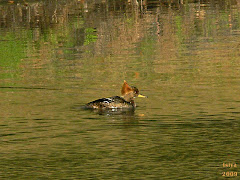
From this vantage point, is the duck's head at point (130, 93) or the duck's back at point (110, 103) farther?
the duck's head at point (130, 93)

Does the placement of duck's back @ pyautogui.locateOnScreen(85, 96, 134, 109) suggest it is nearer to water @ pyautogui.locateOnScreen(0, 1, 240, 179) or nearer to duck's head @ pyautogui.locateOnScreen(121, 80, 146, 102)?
duck's head @ pyautogui.locateOnScreen(121, 80, 146, 102)

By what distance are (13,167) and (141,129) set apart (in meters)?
3.41

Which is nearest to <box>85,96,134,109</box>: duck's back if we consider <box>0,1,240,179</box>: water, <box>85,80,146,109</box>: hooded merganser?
<box>85,80,146,109</box>: hooded merganser

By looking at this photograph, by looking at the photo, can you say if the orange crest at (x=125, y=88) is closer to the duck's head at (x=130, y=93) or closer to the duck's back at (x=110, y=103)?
the duck's head at (x=130, y=93)

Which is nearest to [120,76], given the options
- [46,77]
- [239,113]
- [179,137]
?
[46,77]

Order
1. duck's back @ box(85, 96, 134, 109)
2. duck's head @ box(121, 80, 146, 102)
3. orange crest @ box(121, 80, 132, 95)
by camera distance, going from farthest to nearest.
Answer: orange crest @ box(121, 80, 132, 95) < duck's head @ box(121, 80, 146, 102) < duck's back @ box(85, 96, 134, 109)

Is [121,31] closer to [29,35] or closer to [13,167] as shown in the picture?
[29,35]

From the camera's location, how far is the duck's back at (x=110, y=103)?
701 inches

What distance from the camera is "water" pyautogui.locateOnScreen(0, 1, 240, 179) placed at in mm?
13148

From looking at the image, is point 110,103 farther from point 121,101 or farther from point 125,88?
point 125,88
